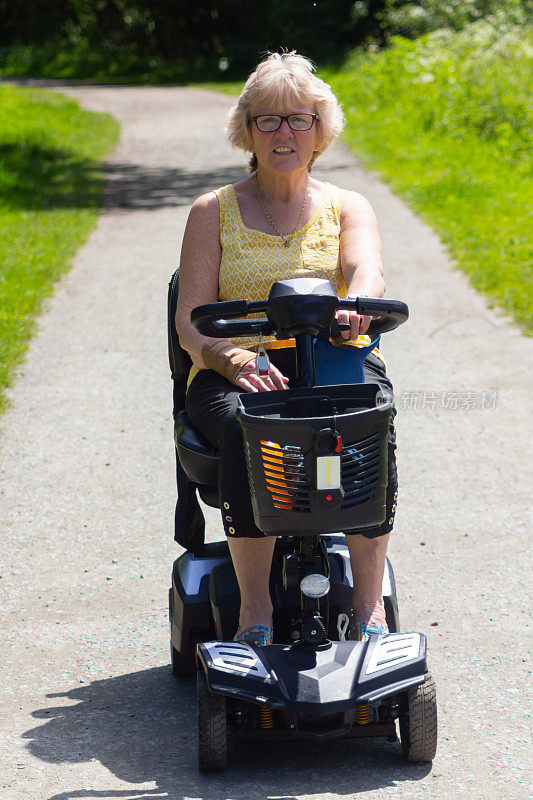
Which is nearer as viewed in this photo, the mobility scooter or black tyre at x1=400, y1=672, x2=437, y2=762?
the mobility scooter

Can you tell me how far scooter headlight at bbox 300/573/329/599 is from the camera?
3061 mm

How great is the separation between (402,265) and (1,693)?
21.8 ft

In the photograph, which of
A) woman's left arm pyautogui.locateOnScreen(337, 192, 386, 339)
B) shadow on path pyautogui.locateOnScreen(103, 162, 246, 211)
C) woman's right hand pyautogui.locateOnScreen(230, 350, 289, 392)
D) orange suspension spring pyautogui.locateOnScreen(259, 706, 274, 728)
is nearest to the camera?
orange suspension spring pyautogui.locateOnScreen(259, 706, 274, 728)

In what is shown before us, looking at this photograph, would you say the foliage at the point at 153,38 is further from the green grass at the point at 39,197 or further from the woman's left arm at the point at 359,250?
the woman's left arm at the point at 359,250

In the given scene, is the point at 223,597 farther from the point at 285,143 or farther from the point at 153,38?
the point at 153,38

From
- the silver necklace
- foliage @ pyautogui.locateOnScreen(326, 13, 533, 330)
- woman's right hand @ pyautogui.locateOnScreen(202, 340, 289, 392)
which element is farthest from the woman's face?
foliage @ pyautogui.locateOnScreen(326, 13, 533, 330)

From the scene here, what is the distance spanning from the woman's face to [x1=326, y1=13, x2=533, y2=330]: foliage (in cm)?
475

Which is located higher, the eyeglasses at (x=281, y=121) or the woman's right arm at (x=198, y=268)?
the eyeglasses at (x=281, y=121)

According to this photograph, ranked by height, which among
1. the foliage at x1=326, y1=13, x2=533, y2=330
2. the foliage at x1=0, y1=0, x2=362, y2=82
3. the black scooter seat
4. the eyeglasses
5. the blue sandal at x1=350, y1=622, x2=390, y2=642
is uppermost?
the eyeglasses

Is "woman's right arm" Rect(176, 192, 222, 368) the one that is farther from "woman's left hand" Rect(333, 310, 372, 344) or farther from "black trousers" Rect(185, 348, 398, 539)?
"woman's left hand" Rect(333, 310, 372, 344)

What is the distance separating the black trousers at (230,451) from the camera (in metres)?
3.09

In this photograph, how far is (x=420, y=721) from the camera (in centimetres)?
301

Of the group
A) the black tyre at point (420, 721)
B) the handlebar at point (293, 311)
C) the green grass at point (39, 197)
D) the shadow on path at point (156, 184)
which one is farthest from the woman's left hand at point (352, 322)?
the shadow on path at point (156, 184)

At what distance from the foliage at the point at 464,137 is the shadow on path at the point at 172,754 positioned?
5.14 meters
